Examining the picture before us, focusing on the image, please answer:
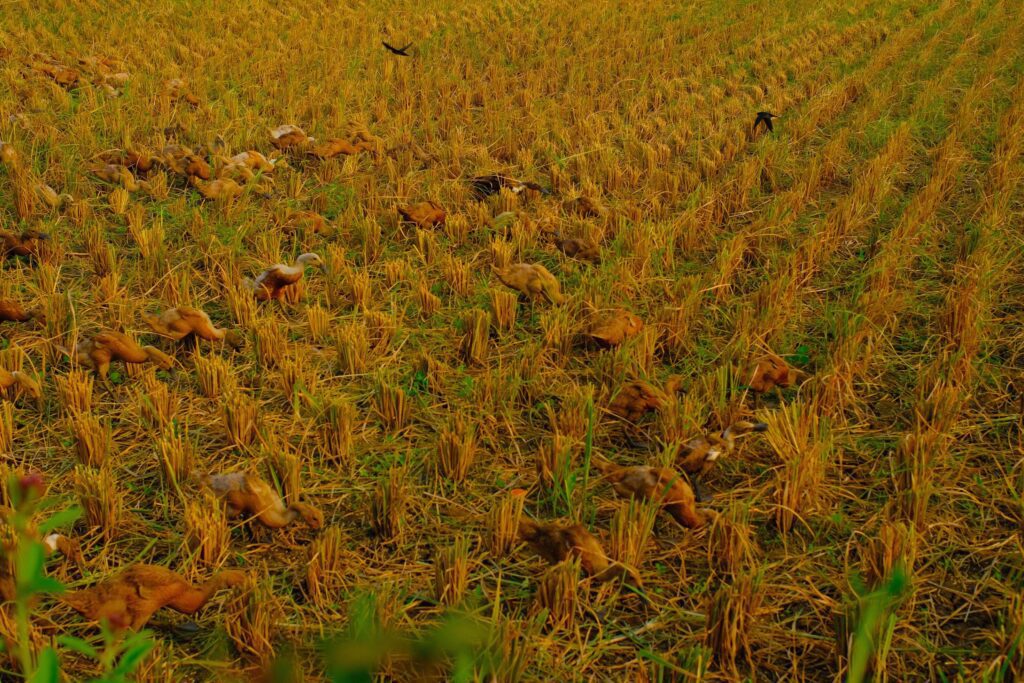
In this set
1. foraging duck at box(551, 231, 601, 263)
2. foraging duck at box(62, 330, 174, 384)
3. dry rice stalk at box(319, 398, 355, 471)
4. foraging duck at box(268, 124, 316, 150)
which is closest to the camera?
dry rice stalk at box(319, 398, 355, 471)

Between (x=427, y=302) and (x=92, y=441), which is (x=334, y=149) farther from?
(x=92, y=441)

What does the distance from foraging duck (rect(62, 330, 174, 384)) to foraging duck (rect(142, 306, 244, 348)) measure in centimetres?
8

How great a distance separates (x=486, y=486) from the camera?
2365mm

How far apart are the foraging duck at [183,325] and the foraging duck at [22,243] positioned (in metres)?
0.96

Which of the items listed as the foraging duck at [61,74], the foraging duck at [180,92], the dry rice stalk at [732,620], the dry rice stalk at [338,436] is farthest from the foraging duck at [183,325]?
the foraging duck at [61,74]

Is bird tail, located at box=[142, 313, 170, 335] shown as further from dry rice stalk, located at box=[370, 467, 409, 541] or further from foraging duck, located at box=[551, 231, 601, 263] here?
foraging duck, located at box=[551, 231, 601, 263]

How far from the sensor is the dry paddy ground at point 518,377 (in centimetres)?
183

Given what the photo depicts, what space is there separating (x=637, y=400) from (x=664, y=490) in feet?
1.63

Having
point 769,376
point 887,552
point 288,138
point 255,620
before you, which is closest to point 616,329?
point 769,376

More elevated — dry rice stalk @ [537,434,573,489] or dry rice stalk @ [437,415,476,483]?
dry rice stalk @ [537,434,573,489]

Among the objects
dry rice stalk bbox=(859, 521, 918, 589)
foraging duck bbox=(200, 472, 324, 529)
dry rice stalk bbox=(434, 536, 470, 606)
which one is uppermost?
dry rice stalk bbox=(859, 521, 918, 589)

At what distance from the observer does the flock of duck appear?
1729 millimetres

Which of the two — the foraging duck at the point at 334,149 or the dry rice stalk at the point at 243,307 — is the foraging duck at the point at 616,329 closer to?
the dry rice stalk at the point at 243,307

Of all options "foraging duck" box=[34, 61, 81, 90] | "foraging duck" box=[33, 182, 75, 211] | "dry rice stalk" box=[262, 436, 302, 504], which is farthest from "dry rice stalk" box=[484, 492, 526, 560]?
"foraging duck" box=[34, 61, 81, 90]
